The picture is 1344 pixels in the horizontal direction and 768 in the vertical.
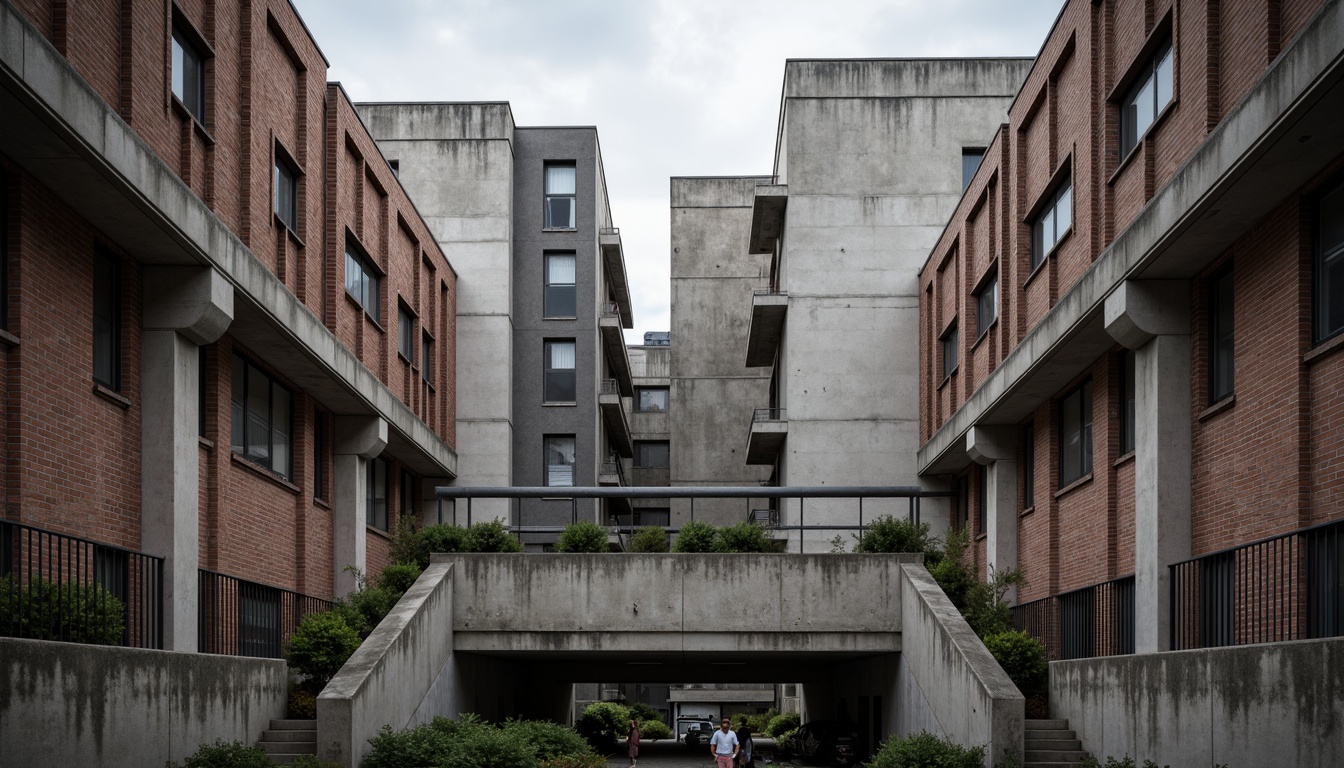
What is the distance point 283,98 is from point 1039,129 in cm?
1328

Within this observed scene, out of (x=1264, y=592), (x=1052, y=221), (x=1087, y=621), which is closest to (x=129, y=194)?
(x=1264, y=592)

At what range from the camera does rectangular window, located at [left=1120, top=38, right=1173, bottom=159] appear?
59.9 feet

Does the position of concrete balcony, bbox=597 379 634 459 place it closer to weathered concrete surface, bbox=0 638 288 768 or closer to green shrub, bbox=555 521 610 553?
green shrub, bbox=555 521 610 553

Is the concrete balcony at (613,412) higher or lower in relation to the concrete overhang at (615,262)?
lower

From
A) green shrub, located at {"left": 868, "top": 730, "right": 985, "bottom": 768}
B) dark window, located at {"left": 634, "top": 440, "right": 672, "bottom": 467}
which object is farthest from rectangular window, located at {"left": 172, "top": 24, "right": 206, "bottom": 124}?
dark window, located at {"left": 634, "top": 440, "right": 672, "bottom": 467}

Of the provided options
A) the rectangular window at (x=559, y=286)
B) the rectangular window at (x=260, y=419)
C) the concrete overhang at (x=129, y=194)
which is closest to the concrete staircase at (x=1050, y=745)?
the concrete overhang at (x=129, y=194)

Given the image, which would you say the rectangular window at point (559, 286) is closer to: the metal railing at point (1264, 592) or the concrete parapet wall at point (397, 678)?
the concrete parapet wall at point (397, 678)

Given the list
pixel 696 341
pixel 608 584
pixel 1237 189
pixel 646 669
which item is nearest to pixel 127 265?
pixel 608 584

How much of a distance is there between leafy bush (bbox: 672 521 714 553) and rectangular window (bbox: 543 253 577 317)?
1684 centimetres

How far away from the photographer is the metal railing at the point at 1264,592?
12.9 metres

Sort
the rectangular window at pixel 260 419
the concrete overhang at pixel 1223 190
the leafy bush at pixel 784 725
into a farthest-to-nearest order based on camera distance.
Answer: the leafy bush at pixel 784 725
the rectangular window at pixel 260 419
the concrete overhang at pixel 1223 190

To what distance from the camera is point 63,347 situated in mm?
15523

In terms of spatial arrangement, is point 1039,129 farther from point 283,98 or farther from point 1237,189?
point 283,98

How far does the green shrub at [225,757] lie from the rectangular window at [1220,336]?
12.7m
